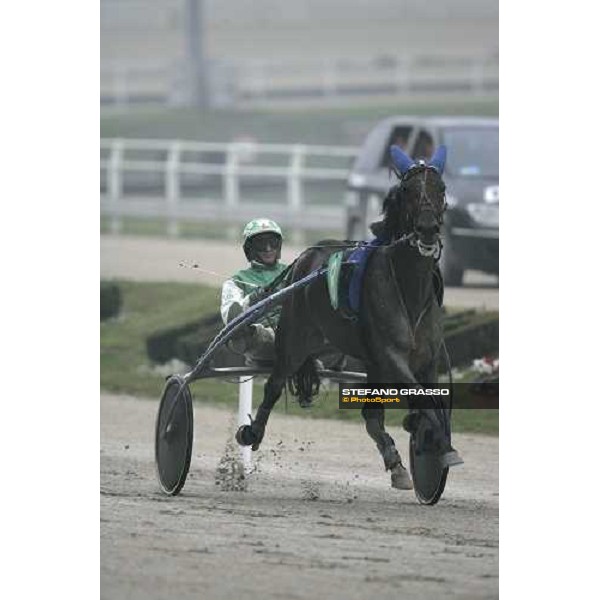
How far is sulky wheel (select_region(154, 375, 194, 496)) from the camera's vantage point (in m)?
11.8

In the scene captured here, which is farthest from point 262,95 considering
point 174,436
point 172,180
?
point 174,436

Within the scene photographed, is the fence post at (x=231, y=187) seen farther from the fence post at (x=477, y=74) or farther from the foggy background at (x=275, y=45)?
the fence post at (x=477, y=74)

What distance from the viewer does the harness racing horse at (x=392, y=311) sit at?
10984mm

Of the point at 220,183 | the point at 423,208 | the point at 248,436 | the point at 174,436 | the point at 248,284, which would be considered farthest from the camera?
the point at 220,183

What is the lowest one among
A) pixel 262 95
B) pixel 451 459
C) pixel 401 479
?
pixel 401 479

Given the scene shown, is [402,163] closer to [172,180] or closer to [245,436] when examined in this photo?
[245,436]

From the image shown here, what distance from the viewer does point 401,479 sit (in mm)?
11609

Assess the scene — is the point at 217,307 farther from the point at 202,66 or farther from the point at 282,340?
the point at 202,66

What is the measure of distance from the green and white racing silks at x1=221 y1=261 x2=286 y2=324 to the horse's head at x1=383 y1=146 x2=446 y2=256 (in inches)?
32.8

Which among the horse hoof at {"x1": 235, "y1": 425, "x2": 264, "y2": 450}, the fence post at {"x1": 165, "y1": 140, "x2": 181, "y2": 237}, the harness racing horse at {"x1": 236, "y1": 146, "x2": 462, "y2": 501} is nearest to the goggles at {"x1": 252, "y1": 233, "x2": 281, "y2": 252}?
the harness racing horse at {"x1": 236, "y1": 146, "x2": 462, "y2": 501}

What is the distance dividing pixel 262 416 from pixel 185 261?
521cm
